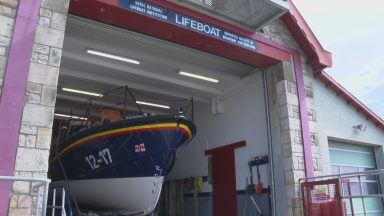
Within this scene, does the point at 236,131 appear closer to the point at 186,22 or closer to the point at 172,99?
the point at 172,99

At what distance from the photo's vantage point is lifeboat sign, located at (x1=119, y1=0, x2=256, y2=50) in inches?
189

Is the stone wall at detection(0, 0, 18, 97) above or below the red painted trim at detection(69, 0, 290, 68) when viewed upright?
below

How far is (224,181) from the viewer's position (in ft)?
25.5

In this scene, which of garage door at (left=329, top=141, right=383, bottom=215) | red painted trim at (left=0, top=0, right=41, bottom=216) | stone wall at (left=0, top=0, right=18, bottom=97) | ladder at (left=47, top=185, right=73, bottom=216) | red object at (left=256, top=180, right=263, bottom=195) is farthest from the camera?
garage door at (left=329, top=141, right=383, bottom=215)

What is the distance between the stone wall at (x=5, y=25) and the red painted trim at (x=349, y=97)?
541cm

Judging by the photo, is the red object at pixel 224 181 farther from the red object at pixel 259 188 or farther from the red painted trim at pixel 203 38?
the red painted trim at pixel 203 38

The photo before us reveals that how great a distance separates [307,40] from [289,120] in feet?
5.49

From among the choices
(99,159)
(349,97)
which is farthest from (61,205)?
(349,97)

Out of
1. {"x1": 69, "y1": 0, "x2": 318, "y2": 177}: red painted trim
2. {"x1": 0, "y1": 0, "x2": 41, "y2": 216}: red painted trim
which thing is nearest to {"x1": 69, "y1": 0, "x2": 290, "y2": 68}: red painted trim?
{"x1": 69, "y1": 0, "x2": 318, "y2": 177}: red painted trim

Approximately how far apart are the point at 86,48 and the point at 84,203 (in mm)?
2940

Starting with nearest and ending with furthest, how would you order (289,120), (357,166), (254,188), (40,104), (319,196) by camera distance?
(40,104)
(319,196)
(289,120)
(254,188)
(357,166)

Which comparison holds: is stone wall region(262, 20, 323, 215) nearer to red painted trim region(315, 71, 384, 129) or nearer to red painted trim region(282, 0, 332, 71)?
red painted trim region(282, 0, 332, 71)

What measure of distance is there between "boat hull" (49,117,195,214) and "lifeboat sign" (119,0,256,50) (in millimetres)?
1490

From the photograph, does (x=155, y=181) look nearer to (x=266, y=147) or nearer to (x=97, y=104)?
(x=266, y=147)
